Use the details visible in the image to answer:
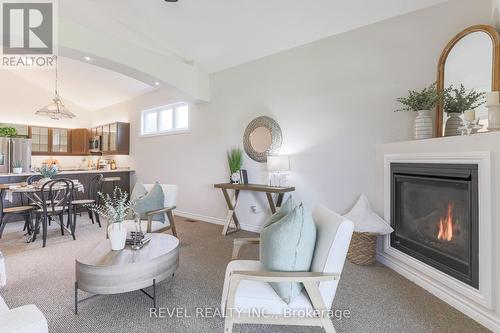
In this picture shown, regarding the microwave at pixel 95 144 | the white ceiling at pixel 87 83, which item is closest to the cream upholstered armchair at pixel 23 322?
the white ceiling at pixel 87 83

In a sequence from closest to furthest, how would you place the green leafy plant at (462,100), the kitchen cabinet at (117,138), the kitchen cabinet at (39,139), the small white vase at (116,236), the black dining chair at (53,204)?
1. the small white vase at (116,236)
2. the green leafy plant at (462,100)
3. the black dining chair at (53,204)
4. the kitchen cabinet at (117,138)
5. the kitchen cabinet at (39,139)

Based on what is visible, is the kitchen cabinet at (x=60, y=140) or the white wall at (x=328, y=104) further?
the kitchen cabinet at (x=60, y=140)

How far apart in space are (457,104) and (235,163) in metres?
3.05

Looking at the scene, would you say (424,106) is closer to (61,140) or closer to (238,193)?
(238,193)

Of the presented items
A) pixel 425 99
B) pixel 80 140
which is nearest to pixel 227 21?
pixel 425 99

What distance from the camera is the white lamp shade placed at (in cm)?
372

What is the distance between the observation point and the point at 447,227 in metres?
2.33

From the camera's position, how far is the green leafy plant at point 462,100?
7.70 feet

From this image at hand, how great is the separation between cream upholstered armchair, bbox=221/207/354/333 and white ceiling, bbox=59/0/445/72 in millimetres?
2790

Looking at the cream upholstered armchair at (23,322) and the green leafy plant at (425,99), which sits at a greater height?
the green leafy plant at (425,99)

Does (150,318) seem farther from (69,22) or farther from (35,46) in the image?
(35,46)

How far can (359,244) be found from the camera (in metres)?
2.92

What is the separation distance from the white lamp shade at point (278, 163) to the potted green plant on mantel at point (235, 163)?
2.56 feet

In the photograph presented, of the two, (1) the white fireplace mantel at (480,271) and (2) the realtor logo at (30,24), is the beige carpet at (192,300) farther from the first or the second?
(2) the realtor logo at (30,24)
